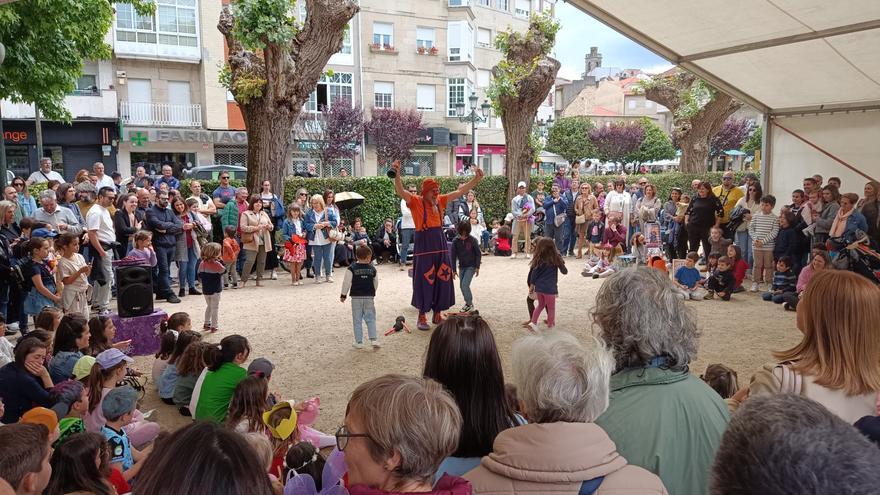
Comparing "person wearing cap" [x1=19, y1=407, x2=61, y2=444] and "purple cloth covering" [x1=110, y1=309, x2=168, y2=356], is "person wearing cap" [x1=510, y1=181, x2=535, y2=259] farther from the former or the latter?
"person wearing cap" [x1=19, y1=407, x2=61, y2=444]

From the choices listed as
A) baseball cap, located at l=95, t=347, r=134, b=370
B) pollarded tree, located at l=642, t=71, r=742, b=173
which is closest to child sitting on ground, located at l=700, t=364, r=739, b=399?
baseball cap, located at l=95, t=347, r=134, b=370

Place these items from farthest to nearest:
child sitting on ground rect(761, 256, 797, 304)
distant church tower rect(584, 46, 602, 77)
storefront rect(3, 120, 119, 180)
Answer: distant church tower rect(584, 46, 602, 77) < storefront rect(3, 120, 119, 180) < child sitting on ground rect(761, 256, 797, 304)

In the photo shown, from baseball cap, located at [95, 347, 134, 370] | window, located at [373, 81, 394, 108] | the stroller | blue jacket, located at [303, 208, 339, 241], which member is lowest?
baseball cap, located at [95, 347, 134, 370]

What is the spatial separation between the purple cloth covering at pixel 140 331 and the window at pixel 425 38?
26.7 m

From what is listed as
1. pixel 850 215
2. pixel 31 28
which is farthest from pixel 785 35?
pixel 31 28

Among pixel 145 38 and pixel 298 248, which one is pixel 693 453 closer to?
pixel 298 248

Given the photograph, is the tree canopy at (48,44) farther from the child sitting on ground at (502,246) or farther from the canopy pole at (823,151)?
the canopy pole at (823,151)

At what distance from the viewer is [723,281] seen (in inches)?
364

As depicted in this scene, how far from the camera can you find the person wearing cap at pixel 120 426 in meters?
3.44

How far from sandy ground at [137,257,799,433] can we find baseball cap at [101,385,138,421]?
118 centimetres

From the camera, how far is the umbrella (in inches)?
511

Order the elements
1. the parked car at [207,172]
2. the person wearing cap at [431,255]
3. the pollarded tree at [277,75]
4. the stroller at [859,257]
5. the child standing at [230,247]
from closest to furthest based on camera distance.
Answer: the person wearing cap at [431,255]
the stroller at [859,257]
the child standing at [230,247]
the pollarded tree at [277,75]
the parked car at [207,172]

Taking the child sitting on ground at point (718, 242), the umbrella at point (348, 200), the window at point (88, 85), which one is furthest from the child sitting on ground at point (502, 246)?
the window at point (88, 85)

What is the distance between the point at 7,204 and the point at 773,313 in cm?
973
